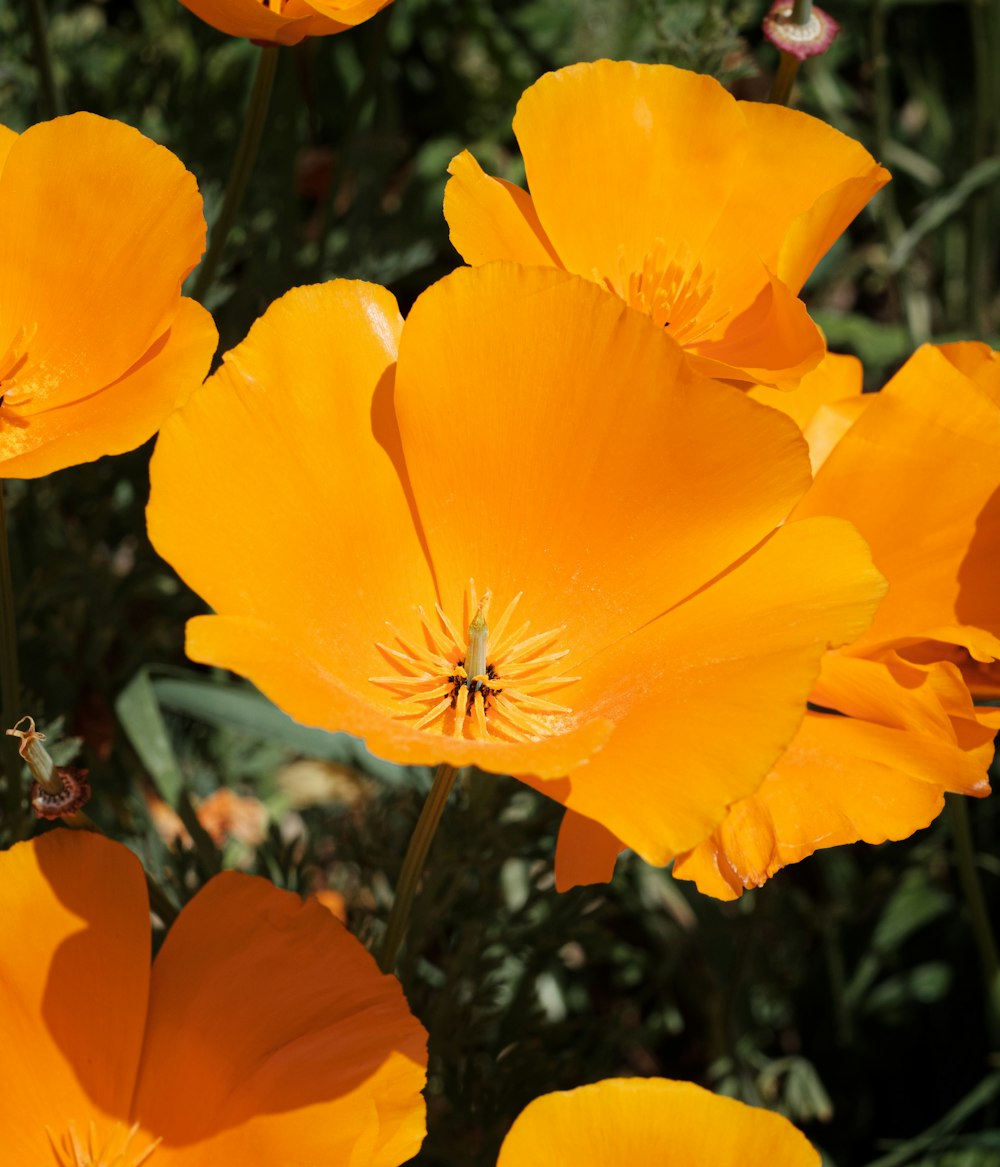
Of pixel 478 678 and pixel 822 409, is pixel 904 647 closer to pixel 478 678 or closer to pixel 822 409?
pixel 822 409

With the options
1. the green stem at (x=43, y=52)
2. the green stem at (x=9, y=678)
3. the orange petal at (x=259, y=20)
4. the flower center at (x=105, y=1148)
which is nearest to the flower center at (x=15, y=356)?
the green stem at (x=9, y=678)

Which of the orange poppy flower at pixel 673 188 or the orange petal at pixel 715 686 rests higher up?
the orange poppy flower at pixel 673 188

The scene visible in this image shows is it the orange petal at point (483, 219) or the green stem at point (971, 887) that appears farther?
the green stem at point (971, 887)

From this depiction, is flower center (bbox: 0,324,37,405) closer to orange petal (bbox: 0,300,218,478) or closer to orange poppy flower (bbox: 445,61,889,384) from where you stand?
orange petal (bbox: 0,300,218,478)

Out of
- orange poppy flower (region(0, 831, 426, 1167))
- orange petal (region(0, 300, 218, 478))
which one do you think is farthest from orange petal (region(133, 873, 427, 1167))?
orange petal (region(0, 300, 218, 478))

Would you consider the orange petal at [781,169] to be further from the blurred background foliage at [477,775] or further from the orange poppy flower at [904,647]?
the orange poppy flower at [904,647]

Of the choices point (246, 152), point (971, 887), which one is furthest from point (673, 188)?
point (971, 887)

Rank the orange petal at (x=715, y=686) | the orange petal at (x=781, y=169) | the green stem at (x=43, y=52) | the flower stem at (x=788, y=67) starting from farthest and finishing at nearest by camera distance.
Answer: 1. the green stem at (x=43, y=52)
2. the flower stem at (x=788, y=67)
3. the orange petal at (x=781, y=169)
4. the orange petal at (x=715, y=686)
